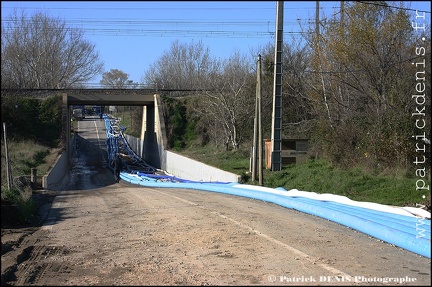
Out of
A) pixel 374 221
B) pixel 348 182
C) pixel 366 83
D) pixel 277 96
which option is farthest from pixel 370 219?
pixel 277 96

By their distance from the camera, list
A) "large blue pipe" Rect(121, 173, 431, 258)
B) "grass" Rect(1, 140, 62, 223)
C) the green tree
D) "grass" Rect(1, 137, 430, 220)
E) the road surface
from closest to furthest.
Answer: the road surface, "large blue pipe" Rect(121, 173, 431, 258), "grass" Rect(1, 137, 430, 220), the green tree, "grass" Rect(1, 140, 62, 223)

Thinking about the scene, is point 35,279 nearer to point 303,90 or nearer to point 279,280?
point 279,280

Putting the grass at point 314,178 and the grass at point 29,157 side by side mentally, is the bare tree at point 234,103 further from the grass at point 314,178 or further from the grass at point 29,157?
the grass at point 29,157

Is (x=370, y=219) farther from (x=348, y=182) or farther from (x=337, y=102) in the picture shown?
(x=337, y=102)

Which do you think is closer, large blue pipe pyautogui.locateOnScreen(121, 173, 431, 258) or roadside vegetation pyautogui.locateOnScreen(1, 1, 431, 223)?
large blue pipe pyautogui.locateOnScreen(121, 173, 431, 258)

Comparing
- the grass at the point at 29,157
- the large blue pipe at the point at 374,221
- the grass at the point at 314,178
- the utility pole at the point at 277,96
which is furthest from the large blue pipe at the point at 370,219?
the grass at the point at 29,157

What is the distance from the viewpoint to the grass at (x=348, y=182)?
1598 centimetres

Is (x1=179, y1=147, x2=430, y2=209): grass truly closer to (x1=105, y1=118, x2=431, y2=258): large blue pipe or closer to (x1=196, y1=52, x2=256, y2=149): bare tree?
(x1=105, y1=118, x2=431, y2=258): large blue pipe

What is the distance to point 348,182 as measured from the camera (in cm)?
1961

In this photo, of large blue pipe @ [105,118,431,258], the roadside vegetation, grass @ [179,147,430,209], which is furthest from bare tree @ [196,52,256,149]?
large blue pipe @ [105,118,431,258]

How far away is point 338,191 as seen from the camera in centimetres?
1933

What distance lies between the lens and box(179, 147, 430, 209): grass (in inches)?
629

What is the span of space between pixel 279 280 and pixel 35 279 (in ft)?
11.9

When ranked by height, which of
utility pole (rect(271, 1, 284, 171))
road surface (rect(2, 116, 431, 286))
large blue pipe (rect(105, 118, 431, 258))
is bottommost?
road surface (rect(2, 116, 431, 286))
